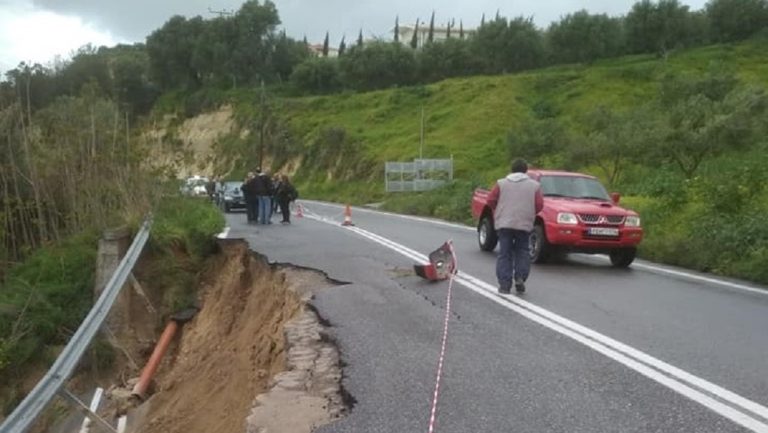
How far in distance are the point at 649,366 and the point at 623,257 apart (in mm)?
8135

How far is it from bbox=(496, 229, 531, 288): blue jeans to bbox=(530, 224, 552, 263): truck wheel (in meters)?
3.53

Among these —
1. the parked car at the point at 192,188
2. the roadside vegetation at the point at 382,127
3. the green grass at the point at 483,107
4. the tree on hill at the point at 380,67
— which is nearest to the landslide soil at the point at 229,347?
the roadside vegetation at the point at 382,127

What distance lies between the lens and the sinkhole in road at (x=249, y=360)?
577 cm

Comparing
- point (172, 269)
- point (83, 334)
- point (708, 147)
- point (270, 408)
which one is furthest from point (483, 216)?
point (708, 147)

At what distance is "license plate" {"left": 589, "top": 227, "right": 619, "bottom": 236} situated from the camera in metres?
14.0

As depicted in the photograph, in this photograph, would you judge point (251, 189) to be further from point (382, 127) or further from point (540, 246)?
point (382, 127)

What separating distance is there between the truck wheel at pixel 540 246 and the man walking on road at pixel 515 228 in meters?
3.39

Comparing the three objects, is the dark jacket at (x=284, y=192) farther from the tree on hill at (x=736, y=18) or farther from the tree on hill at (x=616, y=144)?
the tree on hill at (x=736, y=18)

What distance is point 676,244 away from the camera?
1588cm

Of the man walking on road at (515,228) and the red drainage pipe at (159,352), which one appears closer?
the man walking on road at (515,228)

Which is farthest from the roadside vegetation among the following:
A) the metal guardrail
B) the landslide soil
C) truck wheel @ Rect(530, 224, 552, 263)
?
the metal guardrail

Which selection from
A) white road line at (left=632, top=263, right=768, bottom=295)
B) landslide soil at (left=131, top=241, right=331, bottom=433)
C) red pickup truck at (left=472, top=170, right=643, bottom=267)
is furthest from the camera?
red pickup truck at (left=472, top=170, right=643, bottom=267)

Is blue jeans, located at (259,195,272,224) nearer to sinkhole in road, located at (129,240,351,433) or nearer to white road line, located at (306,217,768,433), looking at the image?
sinkhole in road, located at (129,240,351,433)

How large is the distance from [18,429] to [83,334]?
2681 millimetres
